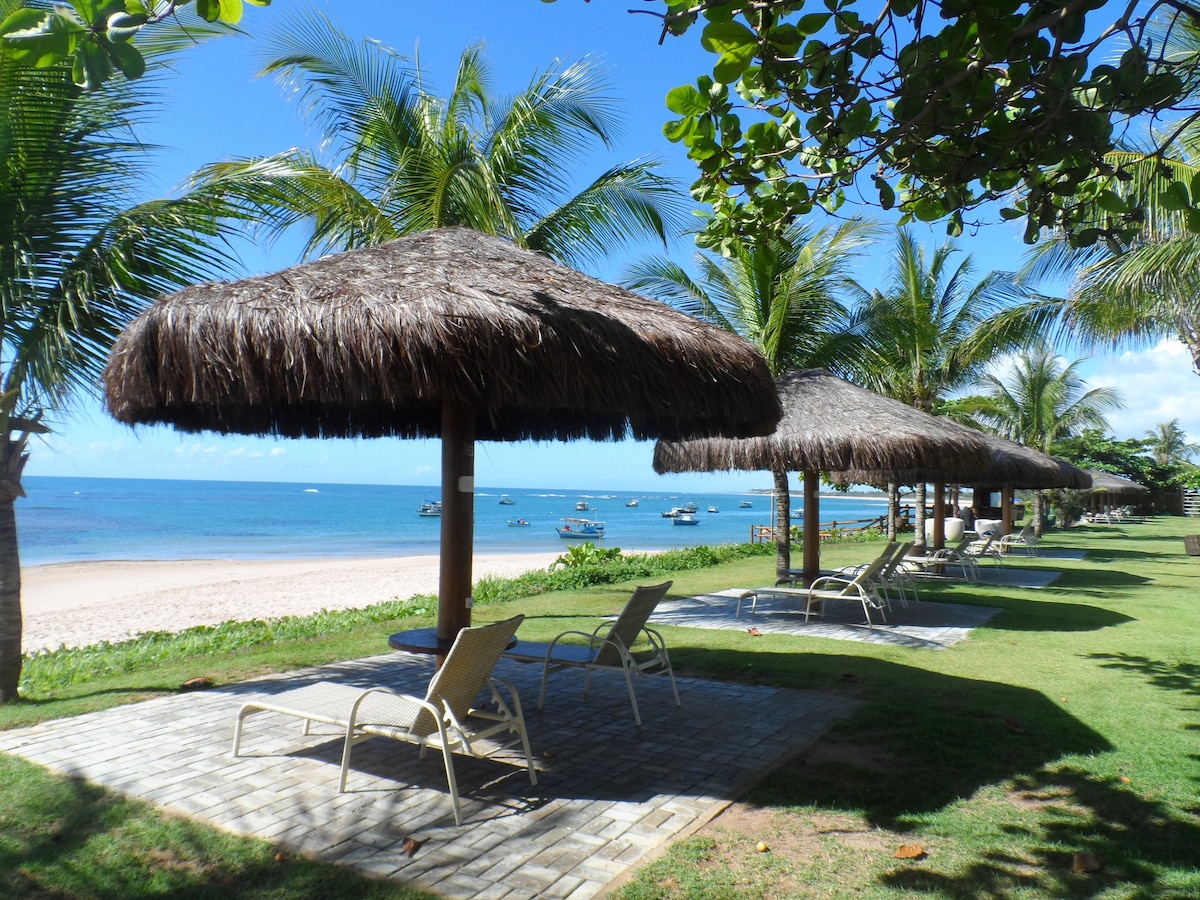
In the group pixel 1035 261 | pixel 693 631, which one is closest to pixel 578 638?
pixel 693 631

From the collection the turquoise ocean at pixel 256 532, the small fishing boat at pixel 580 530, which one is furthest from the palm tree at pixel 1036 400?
the small fishing boat at pixel 580 530

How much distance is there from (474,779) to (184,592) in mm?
18596

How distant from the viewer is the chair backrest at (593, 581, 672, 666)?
5.28 metres

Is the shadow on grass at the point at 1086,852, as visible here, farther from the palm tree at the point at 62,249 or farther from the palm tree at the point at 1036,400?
the palm tree at the point at 1036,400

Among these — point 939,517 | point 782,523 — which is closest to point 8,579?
point 782,523

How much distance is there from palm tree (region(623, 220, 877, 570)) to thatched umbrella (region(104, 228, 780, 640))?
324 inches

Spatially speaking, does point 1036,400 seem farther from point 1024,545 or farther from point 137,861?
point 137,861

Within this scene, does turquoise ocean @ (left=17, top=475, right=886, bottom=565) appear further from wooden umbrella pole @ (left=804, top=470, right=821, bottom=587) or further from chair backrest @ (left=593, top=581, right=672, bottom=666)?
chair backrest @ (left=593, top=581, right=672, bottom=666)

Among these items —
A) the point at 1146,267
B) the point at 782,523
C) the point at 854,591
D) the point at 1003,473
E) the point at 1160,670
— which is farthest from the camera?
the point at 1003,473

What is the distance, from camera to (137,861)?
3.23 meters

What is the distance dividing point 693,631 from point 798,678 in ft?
7.97

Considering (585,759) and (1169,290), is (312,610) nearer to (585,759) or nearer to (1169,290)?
(585,759)

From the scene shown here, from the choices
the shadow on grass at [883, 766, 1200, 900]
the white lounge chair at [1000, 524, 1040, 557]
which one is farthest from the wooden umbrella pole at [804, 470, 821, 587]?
the white lounge chair at [1000, 524, 1040, 557]

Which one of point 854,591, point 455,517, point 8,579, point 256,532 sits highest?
point 455,517
